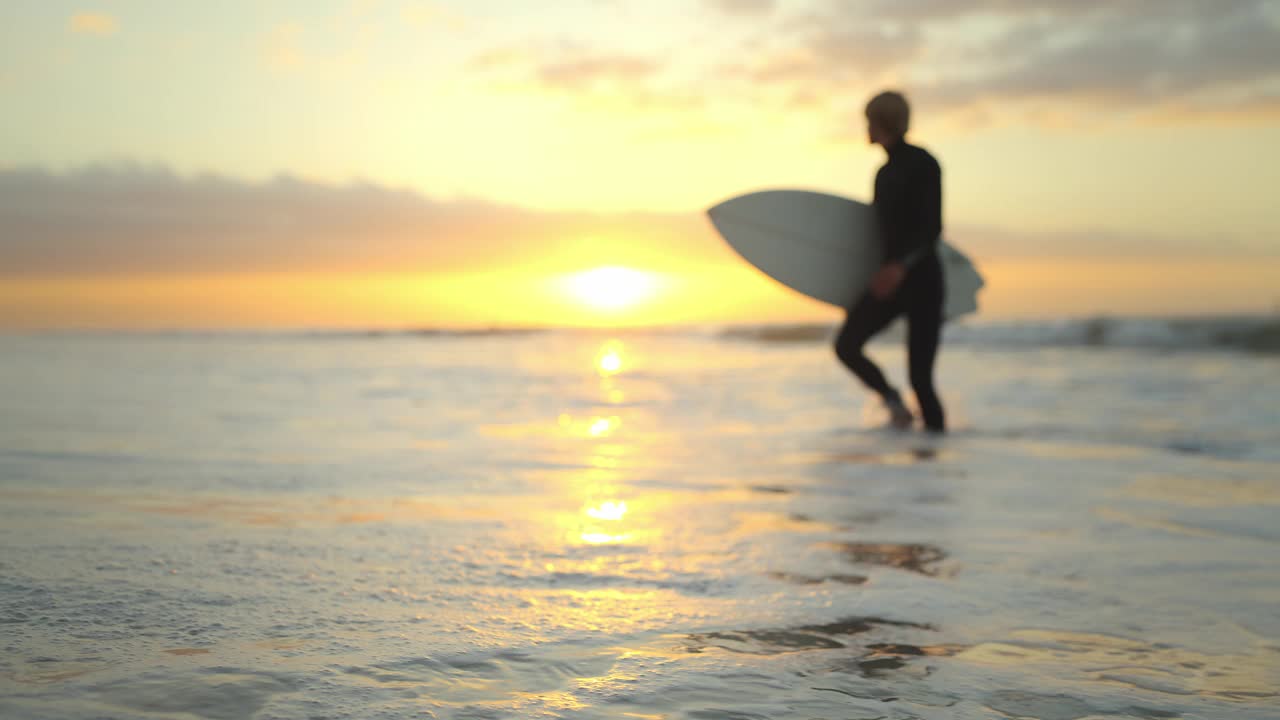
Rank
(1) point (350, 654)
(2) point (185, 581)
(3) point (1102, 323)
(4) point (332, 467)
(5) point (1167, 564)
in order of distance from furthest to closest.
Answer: (3) point (1102, 323) → (4) point (332, 467) → (5) point (1167, 564) → (2) point (185, 581) → (1) point (350, 654)

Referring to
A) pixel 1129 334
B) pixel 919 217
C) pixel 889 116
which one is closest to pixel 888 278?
pixel 919 217

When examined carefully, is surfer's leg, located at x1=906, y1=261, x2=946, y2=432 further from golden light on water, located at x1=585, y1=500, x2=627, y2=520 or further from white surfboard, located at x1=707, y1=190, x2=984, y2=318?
golden light on water, located at x1=585, y1=500, x2=627, y2=520

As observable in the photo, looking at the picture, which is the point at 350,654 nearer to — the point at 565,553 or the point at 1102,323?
the point at 565,553

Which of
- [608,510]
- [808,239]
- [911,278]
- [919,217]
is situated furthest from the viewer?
[808,239]

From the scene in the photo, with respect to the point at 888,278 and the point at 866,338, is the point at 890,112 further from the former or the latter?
the point at 866,338

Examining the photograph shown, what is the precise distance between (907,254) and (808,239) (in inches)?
35.5

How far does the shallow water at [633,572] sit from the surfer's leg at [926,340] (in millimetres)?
246

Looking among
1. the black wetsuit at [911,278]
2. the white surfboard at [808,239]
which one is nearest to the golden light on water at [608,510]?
the black wetsuit at [911,278]

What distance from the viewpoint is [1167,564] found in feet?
6.79

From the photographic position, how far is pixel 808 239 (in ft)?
18.5

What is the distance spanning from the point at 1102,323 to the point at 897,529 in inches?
788

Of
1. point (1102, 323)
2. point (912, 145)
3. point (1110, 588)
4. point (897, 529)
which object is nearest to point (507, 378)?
point (912, 145)

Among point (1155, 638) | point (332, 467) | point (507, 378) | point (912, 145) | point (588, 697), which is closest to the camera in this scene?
point (588, 697)

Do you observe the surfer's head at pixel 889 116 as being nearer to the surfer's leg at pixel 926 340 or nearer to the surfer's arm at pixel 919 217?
the surfer's arm at pixel 919 217
